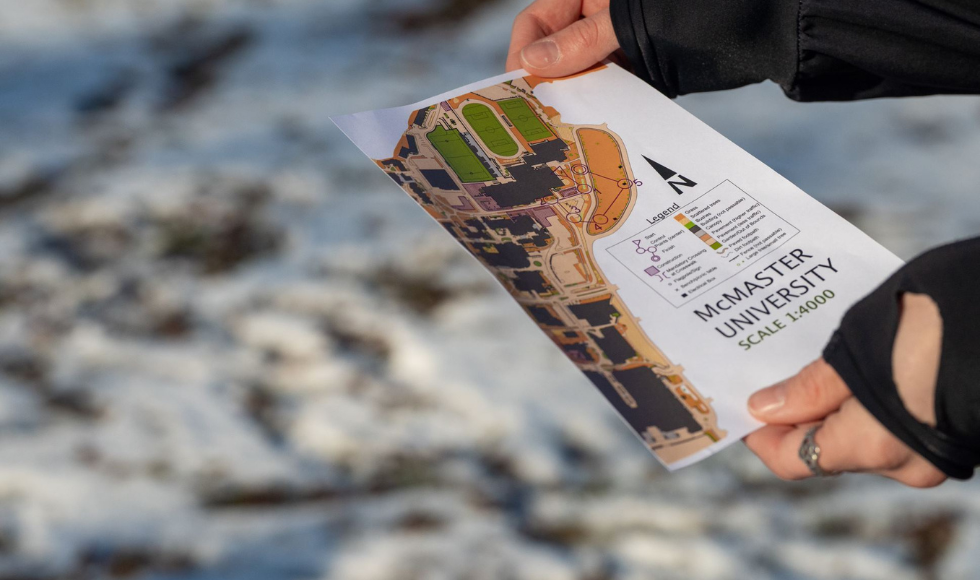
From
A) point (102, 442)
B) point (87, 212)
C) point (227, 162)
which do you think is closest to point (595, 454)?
point (102, 442)

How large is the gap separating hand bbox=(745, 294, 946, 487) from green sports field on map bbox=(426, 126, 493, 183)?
423mm

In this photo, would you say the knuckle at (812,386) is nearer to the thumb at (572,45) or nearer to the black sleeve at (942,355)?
the black sleeve at (942,355)

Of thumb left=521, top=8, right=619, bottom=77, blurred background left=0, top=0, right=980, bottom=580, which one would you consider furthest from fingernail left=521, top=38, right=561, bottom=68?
blurred background left=0, top=0, right=980, bottom=580

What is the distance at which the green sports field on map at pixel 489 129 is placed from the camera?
103 centimetres

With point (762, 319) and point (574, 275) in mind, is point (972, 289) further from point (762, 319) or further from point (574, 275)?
point (574, 275)

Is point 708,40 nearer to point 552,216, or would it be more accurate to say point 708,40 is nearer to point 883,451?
point 552,216

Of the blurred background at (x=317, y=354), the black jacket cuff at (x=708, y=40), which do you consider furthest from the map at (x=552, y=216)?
the blurred background at (x=317, y=354)

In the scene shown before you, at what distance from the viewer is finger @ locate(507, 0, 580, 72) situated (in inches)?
45.8

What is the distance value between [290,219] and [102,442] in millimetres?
509

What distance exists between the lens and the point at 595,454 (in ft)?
3.84

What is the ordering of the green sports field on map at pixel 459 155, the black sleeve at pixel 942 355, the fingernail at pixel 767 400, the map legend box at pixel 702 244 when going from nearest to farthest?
the black sleeve at pixel 942 355 → the fingernail at pixel 767 400 → the map legend box at pixel 702 244 → the green sports field on map at pixel 459 155

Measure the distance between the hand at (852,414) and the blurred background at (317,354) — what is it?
13.9 inches

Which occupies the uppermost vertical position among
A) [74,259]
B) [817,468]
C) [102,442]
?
[74,259]

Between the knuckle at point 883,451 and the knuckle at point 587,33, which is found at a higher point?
the knuckle at point 587,33
